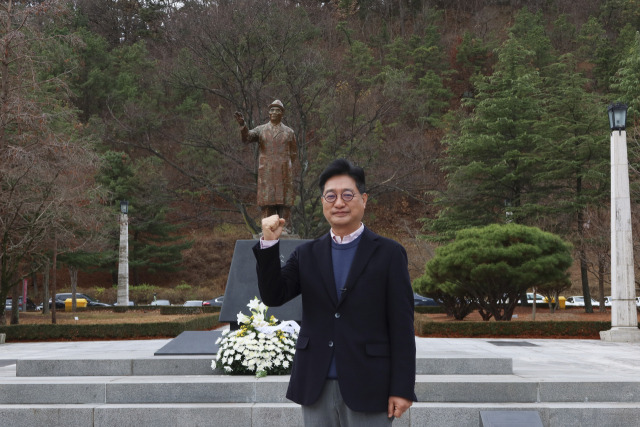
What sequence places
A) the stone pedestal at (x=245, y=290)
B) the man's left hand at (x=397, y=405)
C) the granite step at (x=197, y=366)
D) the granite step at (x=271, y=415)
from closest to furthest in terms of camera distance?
the man's left hand at (x=397, y=405) < the granite step at (x=271, y=415) < the granite step at (x=197, y=366) < the stone pedestal at (x=245, y=290)

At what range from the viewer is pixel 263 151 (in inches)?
434

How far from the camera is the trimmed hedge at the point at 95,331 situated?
17.2m

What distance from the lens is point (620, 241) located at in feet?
52.6

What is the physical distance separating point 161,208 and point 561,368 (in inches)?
1164

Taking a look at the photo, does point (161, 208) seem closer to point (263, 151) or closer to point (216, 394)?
point (263, 151)

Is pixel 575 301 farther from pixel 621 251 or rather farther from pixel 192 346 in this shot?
pixel 192 346

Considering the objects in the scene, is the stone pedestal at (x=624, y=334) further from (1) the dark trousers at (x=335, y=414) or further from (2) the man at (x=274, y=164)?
(1) the dark trousers at (x=335, y=414)

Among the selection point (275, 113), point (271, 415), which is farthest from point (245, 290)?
point (271, 415)

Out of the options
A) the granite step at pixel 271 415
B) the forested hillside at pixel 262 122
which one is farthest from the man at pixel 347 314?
the forested hillside at pixel 262 122

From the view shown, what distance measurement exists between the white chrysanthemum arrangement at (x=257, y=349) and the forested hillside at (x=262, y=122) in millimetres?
10839

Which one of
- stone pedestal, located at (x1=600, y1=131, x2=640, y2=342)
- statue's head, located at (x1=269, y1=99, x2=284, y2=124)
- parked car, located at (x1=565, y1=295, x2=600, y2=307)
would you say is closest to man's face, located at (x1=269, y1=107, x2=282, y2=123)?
statue's head, located at (x1=269, y1=99, x2=284, y2=124)

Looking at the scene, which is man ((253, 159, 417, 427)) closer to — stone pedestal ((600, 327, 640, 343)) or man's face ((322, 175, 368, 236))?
man's face ((322, 175, 368, 236))

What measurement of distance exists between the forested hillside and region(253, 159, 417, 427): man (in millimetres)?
14879

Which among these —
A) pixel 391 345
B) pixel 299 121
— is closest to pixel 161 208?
pixel 299 121
